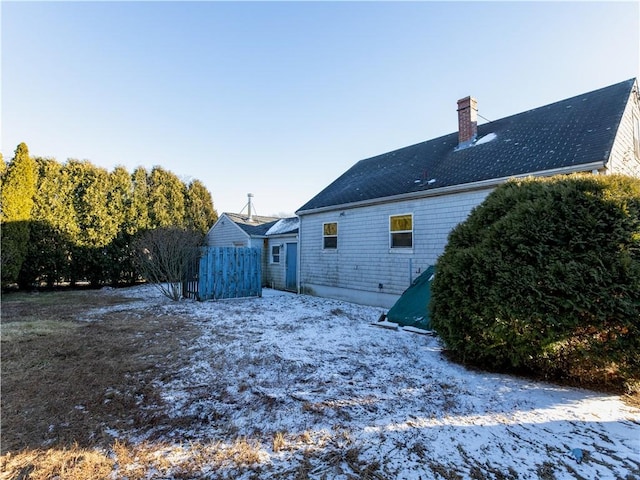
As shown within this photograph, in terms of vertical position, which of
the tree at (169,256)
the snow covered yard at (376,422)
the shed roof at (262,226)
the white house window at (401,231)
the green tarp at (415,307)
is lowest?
the snow covered yard at (376,422)

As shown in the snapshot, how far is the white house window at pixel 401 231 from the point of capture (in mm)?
8771

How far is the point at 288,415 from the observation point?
2863 millimetres

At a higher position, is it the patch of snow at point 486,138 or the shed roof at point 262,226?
the patch of snow at point 486,138

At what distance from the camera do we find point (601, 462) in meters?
2.16

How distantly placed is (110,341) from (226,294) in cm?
506

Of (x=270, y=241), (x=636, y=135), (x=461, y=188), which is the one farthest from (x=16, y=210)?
(x=636, y=135)

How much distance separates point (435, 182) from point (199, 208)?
14256mm

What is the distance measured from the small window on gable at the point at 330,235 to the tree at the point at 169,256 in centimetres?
455

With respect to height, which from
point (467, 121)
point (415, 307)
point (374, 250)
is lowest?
point (415, 307)

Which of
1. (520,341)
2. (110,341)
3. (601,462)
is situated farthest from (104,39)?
(601,462)

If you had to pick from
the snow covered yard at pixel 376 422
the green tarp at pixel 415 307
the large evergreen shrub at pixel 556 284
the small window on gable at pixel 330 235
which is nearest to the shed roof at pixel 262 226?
the small window on gable at pixel 330 235

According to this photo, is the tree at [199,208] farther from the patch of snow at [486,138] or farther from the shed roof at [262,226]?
the patch of snow at [486,138]

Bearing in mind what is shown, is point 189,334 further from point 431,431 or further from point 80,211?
point 80,211

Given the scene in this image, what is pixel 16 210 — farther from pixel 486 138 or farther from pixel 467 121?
pixel 486 138
